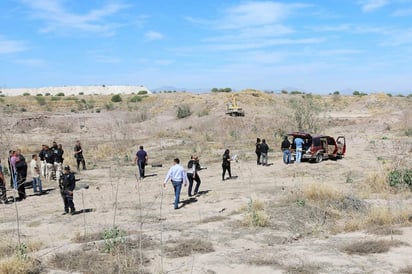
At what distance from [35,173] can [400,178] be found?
1342 cm

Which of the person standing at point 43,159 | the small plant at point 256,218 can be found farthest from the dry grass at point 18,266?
the person standing at point 43,159

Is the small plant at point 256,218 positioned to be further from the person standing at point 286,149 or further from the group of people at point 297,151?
the group of people at point 297,151

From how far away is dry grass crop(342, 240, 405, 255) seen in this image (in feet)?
33.4

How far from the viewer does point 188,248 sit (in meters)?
10.5

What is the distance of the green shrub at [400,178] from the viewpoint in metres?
16.3

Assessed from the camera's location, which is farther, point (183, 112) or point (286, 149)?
point (183, 112)

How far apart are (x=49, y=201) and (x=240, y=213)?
7.48m

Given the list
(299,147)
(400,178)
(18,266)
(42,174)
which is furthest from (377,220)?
(42,174)

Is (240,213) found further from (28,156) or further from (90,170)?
(28,156)

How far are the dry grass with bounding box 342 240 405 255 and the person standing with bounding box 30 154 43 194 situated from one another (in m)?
12.0

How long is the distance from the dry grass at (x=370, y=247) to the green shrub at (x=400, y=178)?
6.33 metres

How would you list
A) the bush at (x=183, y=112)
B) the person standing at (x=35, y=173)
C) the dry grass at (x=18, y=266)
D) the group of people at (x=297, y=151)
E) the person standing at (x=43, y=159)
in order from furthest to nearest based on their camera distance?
the bush at (x=183, y=112)
the group of people at (x=297, y=151)
the person standing at (x=43, y=159)
the person standing at (x=35, y=173)
the dry grass at (x=18, y=266)

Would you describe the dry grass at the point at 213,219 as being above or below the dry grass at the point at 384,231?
above

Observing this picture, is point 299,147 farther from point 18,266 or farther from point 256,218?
point 18,266
